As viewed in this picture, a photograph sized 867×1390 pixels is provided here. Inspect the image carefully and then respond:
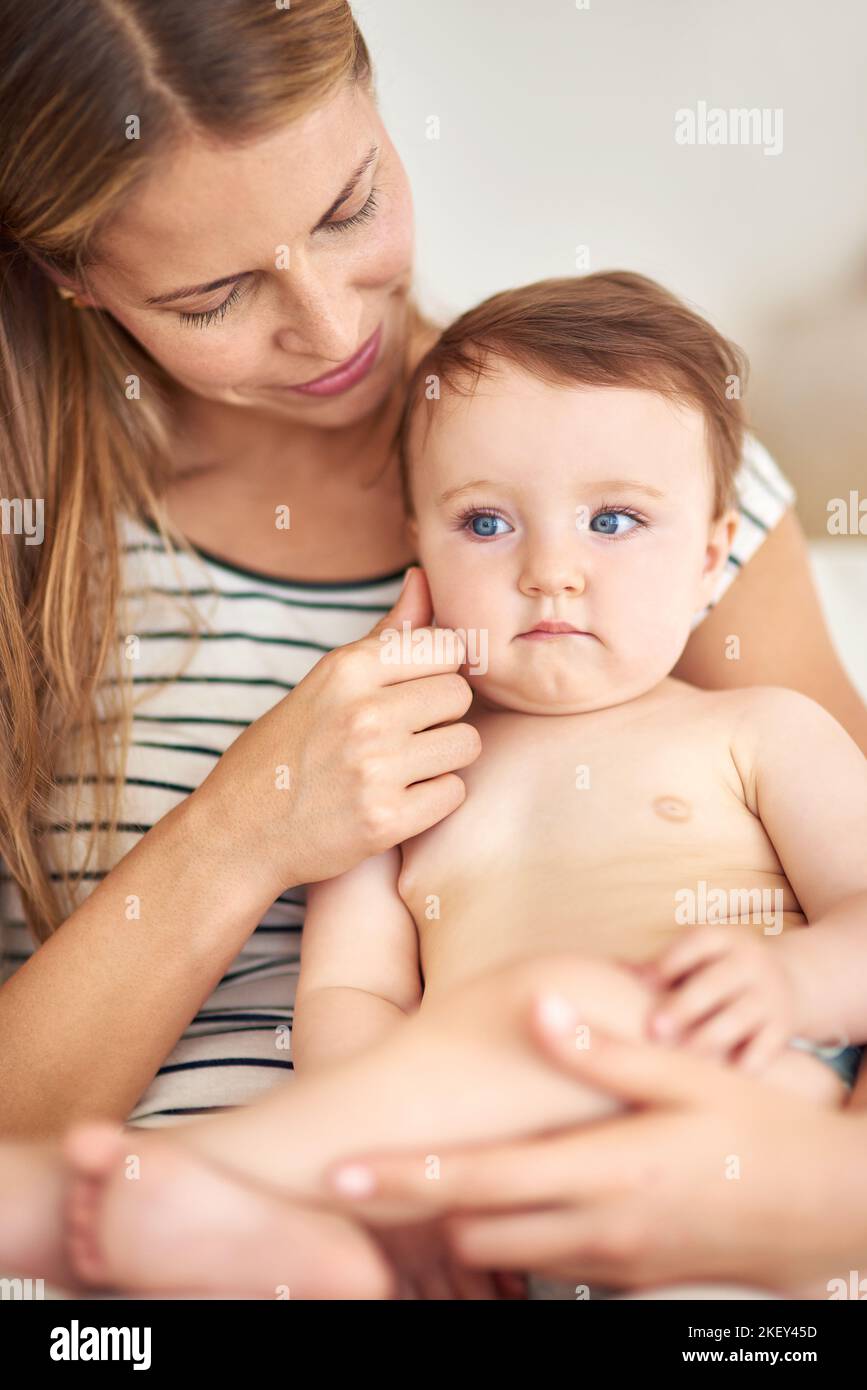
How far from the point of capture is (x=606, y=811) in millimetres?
900

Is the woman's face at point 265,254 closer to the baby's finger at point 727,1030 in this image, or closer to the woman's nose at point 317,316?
the woman's nose at point 317,316

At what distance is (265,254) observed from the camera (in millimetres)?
907

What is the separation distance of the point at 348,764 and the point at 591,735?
0.21 metres

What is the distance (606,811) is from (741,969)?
22cm

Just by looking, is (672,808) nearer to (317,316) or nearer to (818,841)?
(818,841)

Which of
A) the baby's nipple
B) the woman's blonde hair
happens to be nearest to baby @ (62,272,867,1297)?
the baby's nipple

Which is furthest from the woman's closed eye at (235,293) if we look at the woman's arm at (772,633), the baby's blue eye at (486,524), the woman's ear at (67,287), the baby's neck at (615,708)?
the woman's arm at (772,633)

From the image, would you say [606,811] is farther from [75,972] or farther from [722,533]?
[75,972]

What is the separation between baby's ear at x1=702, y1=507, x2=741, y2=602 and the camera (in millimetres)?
1023

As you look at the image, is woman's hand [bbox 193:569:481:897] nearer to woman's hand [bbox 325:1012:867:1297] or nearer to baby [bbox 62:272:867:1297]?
baby [bbox 62:272:867:1297]

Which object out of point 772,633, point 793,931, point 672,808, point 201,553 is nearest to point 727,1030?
A: point 793,931

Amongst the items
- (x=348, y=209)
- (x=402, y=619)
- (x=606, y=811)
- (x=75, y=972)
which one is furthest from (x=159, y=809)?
(x=348, y=209)

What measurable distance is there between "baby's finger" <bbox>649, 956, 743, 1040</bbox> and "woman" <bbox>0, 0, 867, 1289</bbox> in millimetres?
283

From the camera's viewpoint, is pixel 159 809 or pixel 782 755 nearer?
pixel 782 755
